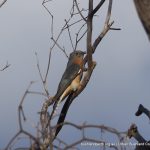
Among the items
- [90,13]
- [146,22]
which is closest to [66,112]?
[90,13]

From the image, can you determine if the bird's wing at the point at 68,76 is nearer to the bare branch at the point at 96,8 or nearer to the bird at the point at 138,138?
the bird at the point at 138,138

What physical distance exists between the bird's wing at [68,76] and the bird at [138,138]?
532 mm

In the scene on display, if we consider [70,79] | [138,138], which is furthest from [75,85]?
[138,138]

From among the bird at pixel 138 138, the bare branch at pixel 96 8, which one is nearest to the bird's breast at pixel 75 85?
the bird at pixel 138 138

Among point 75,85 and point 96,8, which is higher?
point 96,8

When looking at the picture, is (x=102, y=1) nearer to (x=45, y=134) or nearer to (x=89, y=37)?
(x=89, y=37)

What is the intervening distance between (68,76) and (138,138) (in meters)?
0.93

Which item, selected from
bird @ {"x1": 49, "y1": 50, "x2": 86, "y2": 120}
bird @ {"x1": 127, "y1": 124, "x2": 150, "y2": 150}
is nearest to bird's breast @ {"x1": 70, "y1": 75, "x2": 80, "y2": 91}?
bird @ {"x1": 49, "y1": 50, "x2": 86, "y2": 120}

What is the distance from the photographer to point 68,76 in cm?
382

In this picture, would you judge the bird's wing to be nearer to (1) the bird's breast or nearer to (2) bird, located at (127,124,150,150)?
(1) the bird's breast

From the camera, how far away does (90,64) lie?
281 cm

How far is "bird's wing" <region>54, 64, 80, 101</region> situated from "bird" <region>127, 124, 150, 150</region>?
1.74ft

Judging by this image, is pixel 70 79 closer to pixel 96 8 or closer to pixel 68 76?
pixel 68 76

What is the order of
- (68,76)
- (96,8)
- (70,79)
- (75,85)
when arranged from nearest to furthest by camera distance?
(96,8) → (75,85) → (70,79) → (68,76)
